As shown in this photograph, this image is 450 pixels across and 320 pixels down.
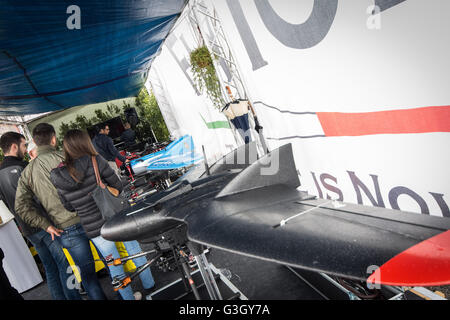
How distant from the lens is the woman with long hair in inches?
74.3

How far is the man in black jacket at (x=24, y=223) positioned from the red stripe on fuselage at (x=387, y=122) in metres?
2.69

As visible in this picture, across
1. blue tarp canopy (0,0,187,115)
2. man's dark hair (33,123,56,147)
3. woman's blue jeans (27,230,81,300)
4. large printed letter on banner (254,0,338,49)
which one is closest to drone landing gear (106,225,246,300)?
woman's blue jeans (27,230,81,300)

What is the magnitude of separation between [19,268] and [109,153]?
88.0 inches

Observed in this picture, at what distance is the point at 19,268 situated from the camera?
3.45 m

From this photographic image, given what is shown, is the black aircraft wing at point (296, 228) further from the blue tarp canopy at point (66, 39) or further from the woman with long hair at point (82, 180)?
the blue tarp canopy at point (66, 39)

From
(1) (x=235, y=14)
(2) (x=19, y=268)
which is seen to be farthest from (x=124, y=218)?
(2) (x=19, y=268)

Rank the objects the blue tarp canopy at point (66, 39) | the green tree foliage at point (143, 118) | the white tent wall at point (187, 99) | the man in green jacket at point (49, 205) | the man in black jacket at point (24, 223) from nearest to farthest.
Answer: the man in green jacket at point (49, 205) < the man in black jacket at point (24, 223) < the blue tarp canopy at point (66, 39) < the white tent wall at point (187, 99) < the green tree foliage at point (143, 118)

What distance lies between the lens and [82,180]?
194 cm

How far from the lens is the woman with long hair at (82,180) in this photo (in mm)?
1887

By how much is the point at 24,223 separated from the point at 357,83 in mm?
3088

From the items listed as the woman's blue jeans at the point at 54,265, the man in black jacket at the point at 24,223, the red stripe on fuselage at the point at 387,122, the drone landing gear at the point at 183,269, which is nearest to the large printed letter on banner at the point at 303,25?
the red stripe on fuselage at the point at 387,122

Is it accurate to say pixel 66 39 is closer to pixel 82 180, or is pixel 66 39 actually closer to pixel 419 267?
pixel 82 180

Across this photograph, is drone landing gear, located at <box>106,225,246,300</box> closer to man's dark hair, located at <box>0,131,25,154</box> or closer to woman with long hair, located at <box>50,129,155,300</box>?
woman with long hair, located at <box>50,129,155,300</box>

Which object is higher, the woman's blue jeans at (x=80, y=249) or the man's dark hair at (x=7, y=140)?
the man's dark hair at (x=7, y=140)
